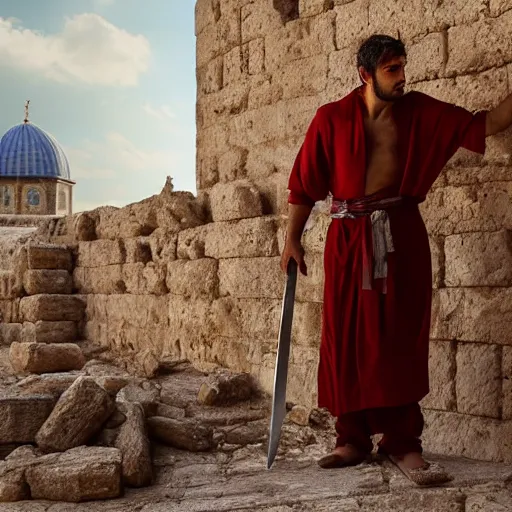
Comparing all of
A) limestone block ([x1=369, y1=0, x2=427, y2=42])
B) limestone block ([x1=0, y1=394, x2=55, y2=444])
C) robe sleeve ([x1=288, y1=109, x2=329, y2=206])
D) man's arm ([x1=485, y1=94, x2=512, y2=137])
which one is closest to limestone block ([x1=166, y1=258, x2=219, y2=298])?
limestone block ([x1=0, y1=394, x2=55, y2=444])

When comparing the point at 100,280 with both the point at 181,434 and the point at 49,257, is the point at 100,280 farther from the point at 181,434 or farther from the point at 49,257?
the point at 181,434

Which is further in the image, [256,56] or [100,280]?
[100,280]

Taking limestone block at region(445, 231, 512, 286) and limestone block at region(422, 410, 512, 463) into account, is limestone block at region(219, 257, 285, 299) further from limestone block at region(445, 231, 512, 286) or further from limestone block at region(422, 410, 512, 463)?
limestone block at region(422, 410, 512, 463)

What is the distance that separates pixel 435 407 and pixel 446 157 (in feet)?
4.39

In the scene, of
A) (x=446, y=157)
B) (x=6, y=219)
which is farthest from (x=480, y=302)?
(x=6, y=219)

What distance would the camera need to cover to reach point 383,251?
9.40 ft

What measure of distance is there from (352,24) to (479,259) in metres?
1.69

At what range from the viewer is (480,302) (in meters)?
3.31

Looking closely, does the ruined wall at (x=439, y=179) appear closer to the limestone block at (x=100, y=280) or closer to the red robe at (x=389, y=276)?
the red robe at (x=389, y=276)

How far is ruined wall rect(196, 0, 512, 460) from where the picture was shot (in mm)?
3275

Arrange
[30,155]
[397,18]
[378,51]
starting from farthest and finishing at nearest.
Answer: [30,155] < [397,18] < [378,51]

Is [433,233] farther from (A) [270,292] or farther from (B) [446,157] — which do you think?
(A) [270,292]

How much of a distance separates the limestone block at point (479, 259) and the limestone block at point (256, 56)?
2.16 m

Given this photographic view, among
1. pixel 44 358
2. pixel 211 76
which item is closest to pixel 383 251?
pixel 211 76
